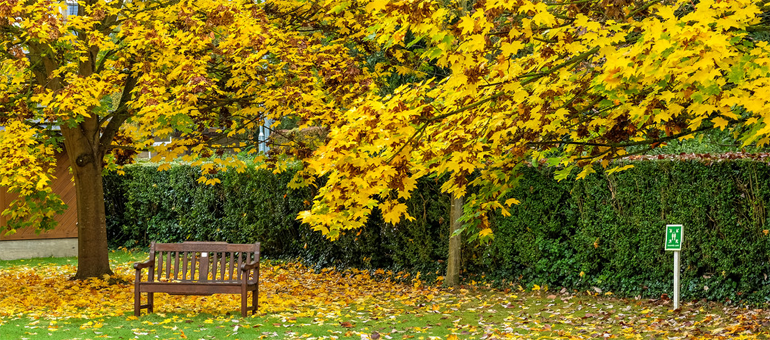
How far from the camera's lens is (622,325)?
→ 27.2 feet

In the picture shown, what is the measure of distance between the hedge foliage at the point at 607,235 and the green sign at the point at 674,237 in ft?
3.47

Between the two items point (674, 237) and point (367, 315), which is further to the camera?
point (367, 315)

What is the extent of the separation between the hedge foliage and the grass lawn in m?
0.32

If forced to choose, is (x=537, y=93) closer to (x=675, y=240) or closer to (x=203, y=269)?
(x=675, y=240)

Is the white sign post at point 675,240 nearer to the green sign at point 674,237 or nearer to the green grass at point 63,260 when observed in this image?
the green sign at point 674,237

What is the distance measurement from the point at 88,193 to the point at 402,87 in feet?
24.4

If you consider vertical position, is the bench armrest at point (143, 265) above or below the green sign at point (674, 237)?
below

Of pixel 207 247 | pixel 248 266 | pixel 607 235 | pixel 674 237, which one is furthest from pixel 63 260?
pixel 674 237

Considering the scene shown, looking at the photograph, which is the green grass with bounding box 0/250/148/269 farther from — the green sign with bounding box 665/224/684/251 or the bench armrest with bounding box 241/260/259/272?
the green sign with bounding box 665/224/684/251

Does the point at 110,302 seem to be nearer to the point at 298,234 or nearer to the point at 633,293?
the point at 298,234

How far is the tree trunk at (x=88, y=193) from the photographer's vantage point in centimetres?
1179

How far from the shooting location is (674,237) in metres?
8.46

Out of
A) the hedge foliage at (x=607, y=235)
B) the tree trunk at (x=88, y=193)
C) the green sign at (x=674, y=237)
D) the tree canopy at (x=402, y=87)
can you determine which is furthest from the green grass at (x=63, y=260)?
the green sign at (x=674, y=237)

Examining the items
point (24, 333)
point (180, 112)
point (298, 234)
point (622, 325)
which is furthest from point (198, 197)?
point (622, 325)
